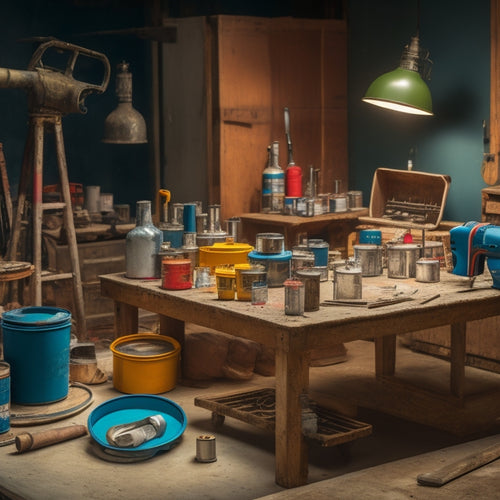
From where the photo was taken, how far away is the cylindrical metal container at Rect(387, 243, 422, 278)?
209 inches

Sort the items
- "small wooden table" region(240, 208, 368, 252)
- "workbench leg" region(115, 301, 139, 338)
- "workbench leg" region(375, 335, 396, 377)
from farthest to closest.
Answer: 1. "small wooden table" region(240, 208, 368, 252)
2. "workbench leg" region(375, 335, 396, 377)
3. "workbench leg" region(115, 301, 139, 338)

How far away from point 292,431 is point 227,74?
3.91 meters

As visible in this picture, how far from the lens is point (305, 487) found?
422 centimetres

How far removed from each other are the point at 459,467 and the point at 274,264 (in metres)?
1.37

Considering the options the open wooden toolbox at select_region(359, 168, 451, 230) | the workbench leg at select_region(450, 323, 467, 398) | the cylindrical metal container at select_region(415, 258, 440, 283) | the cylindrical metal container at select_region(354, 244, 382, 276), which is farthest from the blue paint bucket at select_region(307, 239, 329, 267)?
the open wooden toolbox at select_region(359, 168, 451, 230)

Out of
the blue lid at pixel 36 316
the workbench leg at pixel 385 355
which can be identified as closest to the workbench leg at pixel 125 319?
the blue lid at pixel 36 316

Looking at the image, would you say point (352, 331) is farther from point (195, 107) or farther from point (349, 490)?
point (195, 107)

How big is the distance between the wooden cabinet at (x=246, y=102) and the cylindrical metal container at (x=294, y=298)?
3.26m

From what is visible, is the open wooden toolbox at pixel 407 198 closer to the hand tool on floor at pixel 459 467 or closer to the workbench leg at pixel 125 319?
the workbench leg at pixel 125 319

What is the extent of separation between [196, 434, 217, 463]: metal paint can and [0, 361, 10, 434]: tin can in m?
0.96

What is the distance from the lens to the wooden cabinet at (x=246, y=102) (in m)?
7.64

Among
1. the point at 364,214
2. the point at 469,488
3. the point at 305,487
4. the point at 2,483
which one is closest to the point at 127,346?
the point at 2,483

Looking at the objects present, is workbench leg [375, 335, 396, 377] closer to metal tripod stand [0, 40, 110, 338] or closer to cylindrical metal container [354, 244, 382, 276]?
cylindrical metal container [354, 244, 382, 276]

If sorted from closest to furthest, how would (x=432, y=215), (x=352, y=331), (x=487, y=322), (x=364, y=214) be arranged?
(x=352, y=331) → (x=487, y=322) → (x=432, y=215) → (x=364, y=214)
